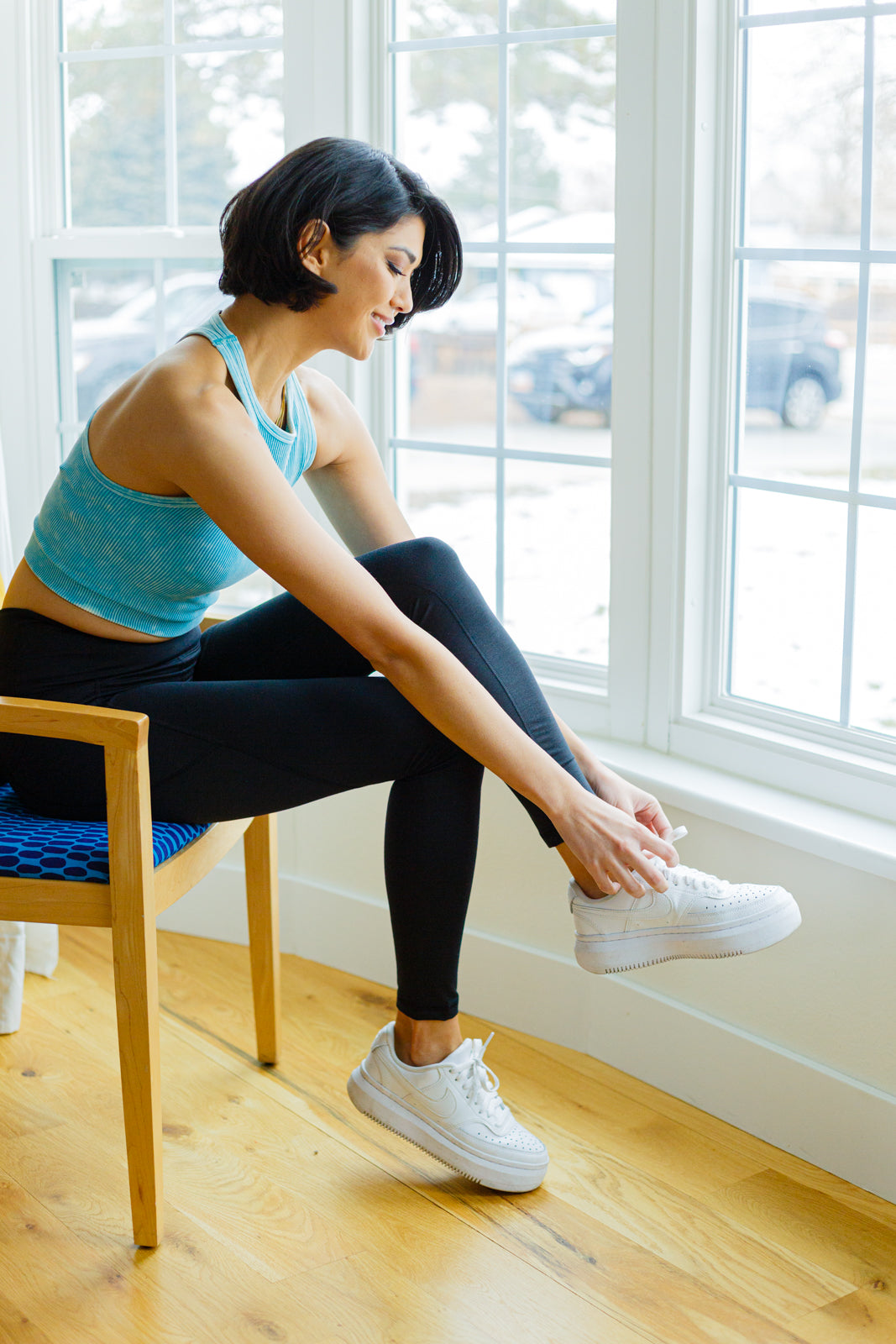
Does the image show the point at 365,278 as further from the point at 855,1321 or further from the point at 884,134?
the point at 855,1321

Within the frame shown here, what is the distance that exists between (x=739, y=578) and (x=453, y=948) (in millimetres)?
781

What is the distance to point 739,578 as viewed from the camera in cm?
218

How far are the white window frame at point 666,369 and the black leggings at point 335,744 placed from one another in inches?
20.3

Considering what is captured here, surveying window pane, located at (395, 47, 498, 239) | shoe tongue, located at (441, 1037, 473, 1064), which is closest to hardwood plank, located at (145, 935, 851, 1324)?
shoe tongue, located at (441, 1037, 473, 1064)

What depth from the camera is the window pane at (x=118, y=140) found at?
2.66m

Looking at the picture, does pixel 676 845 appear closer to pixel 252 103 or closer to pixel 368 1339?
pixel 368 1339

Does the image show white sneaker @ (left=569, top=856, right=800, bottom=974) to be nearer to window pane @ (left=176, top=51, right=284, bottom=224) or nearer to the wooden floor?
the wooden floor

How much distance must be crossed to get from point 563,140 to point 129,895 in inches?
56.3

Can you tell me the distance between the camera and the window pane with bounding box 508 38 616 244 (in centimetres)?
221

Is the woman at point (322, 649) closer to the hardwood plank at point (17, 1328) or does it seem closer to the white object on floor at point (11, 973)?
the hardwood plank at point (17, 1328)

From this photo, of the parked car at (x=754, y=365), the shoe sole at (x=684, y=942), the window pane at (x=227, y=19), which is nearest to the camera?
the shoe sole at (x=684, y=942)

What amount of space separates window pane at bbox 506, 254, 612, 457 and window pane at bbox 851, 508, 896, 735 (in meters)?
0.52

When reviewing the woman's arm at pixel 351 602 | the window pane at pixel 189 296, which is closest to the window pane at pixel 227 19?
the window pane at pixel 189 296

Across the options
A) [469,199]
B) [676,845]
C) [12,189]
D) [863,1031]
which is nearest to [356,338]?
[469,199]
